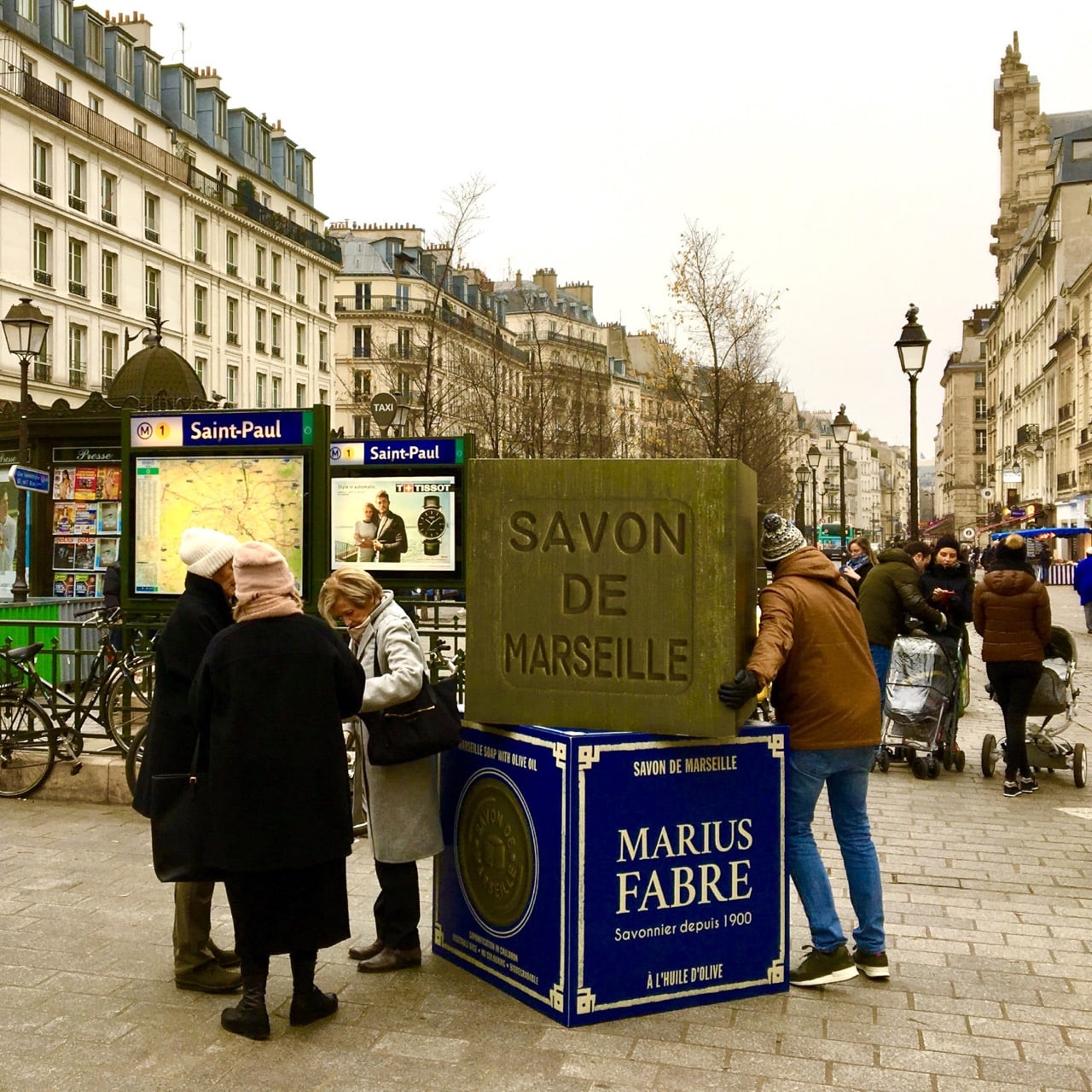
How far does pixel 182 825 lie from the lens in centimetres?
466

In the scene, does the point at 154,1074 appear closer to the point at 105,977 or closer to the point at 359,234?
the point at 105,977

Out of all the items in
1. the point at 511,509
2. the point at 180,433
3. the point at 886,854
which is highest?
the point at 180,433

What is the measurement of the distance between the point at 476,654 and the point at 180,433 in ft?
15.6

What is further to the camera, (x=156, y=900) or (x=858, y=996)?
(x=156, y=900)

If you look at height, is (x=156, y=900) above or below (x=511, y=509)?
below

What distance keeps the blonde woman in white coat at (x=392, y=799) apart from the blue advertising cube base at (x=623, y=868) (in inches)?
7.6

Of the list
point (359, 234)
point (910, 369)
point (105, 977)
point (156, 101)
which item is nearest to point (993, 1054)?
point (105, 977)

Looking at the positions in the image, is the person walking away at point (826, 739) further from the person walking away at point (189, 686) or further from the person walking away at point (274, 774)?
the person walking away at point (189, 686)

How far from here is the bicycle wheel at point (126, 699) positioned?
8570mm

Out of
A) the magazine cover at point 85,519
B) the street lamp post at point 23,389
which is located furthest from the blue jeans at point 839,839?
the magazine cover at point 85,519

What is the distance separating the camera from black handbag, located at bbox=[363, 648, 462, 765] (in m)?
4.94

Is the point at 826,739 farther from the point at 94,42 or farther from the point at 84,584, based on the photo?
the point at 94,42

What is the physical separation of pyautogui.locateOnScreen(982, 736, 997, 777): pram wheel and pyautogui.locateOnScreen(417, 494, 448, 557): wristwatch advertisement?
4.43m

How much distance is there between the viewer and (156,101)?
51969mm
